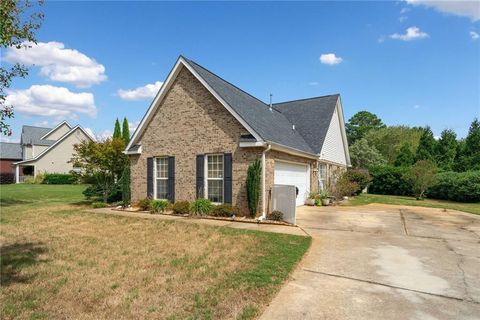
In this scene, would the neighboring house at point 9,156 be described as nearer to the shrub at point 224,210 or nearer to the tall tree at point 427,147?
the shrub at point 224,210

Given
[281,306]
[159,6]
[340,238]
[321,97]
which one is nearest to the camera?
[281,306]

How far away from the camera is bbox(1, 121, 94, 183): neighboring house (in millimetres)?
36938

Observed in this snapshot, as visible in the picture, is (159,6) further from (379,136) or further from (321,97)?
(379,136)

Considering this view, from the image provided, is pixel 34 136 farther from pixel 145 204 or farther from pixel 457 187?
pixel 457 187

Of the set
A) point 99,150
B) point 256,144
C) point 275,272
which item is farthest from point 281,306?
point 99,150

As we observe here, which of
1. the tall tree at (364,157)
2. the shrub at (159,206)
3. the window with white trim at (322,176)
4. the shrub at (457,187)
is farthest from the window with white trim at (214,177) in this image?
the tall tree at (364,157)

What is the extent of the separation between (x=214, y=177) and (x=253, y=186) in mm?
2203

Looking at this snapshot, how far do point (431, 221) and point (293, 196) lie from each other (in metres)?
5.59

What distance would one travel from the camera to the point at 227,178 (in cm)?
1205

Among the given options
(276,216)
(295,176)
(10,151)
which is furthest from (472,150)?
(10,151)

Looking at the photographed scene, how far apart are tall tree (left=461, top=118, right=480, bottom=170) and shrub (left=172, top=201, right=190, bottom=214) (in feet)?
88.0

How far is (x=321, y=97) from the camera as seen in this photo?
21625 mm

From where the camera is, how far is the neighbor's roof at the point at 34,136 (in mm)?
41062

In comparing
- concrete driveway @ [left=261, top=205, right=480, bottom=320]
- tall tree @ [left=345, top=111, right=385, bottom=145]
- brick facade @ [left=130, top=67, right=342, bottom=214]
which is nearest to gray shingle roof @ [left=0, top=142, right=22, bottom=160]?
brick facade @ [left=130, top=67, right=342, bottom=214]
